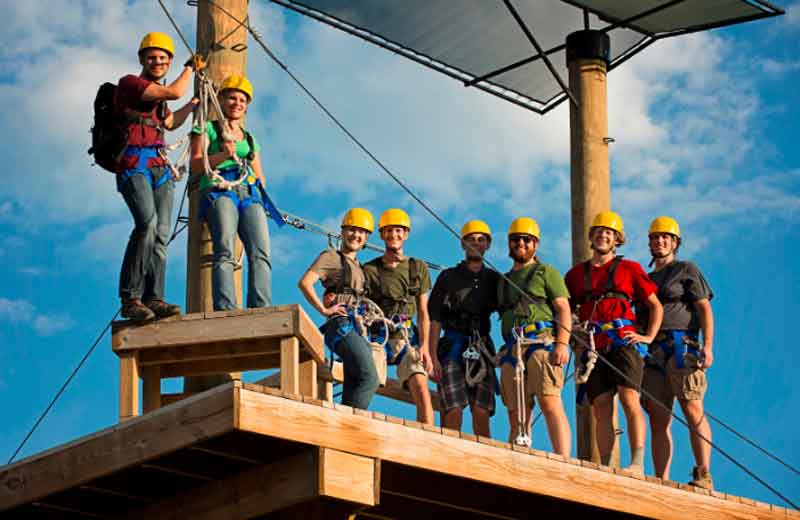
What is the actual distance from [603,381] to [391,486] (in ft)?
8.21

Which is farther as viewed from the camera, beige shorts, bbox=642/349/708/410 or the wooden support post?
beige shorts, bbox=642/349/708/410

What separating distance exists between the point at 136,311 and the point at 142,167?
1061 mm

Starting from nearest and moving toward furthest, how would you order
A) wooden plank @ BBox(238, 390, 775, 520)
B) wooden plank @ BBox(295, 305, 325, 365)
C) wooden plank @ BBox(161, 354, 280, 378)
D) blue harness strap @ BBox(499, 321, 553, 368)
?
1. wooden plank @ BBox(238, 390, 775, 520)
2. wooden plank @ BBox(295, 305, 325, 365)
3. blue harness strap @ BBox(499, 321, 553, 368)
4. wooden plank @ BBox(161, 354, 280, 378)

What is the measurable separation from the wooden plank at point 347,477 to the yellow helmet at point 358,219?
2.54 meters

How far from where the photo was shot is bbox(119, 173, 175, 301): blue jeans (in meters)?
13.0

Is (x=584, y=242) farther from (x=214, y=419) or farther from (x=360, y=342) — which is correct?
(x=214, y=419)

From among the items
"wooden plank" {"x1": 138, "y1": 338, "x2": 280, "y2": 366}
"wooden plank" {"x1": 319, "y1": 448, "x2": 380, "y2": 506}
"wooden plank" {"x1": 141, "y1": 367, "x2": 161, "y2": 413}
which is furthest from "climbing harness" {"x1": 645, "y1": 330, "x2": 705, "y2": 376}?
"wooden plank" {"x1": 141, "y1": 367, "x2": 161, "y2": 413}

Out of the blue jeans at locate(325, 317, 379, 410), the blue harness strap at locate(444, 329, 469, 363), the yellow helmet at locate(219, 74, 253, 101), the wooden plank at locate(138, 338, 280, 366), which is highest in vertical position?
the yellow helmet at locate(219, 74, 253, 101)

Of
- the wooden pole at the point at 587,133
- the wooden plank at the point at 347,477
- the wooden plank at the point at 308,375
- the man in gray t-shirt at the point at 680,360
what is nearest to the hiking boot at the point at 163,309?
the wooden plank at the point at 308,375

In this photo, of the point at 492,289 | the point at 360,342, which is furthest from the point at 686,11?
the point at 360,342

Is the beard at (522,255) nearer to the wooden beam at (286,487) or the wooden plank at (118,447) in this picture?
the wooden beam at (286,487)

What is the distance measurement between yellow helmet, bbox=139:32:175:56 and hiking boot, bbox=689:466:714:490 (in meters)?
5.04

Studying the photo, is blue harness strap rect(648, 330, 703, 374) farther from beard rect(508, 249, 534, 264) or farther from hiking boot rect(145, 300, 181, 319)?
hiking boot rect(145, 300, 181, 319)

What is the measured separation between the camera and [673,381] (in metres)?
14.2
